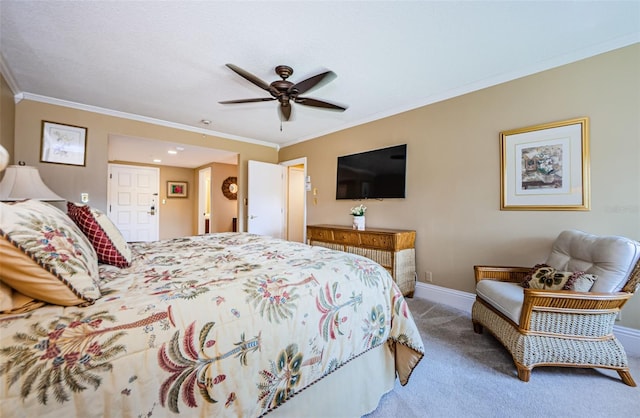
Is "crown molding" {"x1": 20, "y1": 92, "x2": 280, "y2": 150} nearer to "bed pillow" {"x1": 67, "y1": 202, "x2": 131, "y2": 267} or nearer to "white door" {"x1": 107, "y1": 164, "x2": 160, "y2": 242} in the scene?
"white door" {"x1": 107, "y1": 164, "x2": 160, "y2": 242}

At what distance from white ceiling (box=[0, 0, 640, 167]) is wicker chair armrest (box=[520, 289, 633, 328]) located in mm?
1922

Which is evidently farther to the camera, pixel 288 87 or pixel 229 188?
pixel 229 188

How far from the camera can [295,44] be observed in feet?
6.86

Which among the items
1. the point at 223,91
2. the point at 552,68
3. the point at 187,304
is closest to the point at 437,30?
the point at 552,68

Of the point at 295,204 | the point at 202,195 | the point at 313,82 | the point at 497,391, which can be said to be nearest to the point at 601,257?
the point at 497,391

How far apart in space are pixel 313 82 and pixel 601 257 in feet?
8.11

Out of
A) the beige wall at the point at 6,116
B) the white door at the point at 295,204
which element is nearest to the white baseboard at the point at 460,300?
the white door at the point at 295,204

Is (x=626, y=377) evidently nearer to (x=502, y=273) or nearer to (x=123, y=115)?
(x=502, y=273)

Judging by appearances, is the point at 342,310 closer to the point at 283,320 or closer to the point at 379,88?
the point at 283,320

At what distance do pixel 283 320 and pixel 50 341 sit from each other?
0.68m

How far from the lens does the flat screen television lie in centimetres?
337

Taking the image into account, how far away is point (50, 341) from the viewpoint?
0.66 metres

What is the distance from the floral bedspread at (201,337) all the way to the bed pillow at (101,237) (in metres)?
0.08

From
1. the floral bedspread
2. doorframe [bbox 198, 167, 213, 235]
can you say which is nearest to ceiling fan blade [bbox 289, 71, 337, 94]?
the floral bedspread
